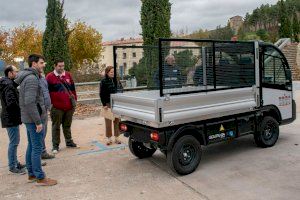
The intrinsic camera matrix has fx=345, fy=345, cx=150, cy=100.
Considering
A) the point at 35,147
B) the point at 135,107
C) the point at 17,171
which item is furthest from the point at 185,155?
the point at 17,171

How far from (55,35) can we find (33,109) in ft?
38.6

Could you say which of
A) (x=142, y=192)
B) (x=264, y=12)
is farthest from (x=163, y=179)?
(x=264, y=12)

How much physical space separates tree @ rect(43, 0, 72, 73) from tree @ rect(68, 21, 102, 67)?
17.8 meters

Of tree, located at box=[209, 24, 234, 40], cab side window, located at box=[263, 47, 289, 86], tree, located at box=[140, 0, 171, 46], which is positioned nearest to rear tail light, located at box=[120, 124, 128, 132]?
cab side window, located at box=[263, 47, 289, 86]

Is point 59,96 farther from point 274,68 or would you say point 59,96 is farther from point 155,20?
point 155,20

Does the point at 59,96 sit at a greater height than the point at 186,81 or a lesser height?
lesser

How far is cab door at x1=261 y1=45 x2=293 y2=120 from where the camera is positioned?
664 centimetres

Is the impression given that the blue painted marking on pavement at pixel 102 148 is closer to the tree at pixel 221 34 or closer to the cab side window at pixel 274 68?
the cab side window at pixel 274 68

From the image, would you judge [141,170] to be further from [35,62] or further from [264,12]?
[264,12]

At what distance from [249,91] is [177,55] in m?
1.46

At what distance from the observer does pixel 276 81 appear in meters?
6.92

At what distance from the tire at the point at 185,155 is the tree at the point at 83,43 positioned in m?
29.5

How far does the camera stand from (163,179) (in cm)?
534

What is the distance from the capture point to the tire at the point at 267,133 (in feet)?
21.9
